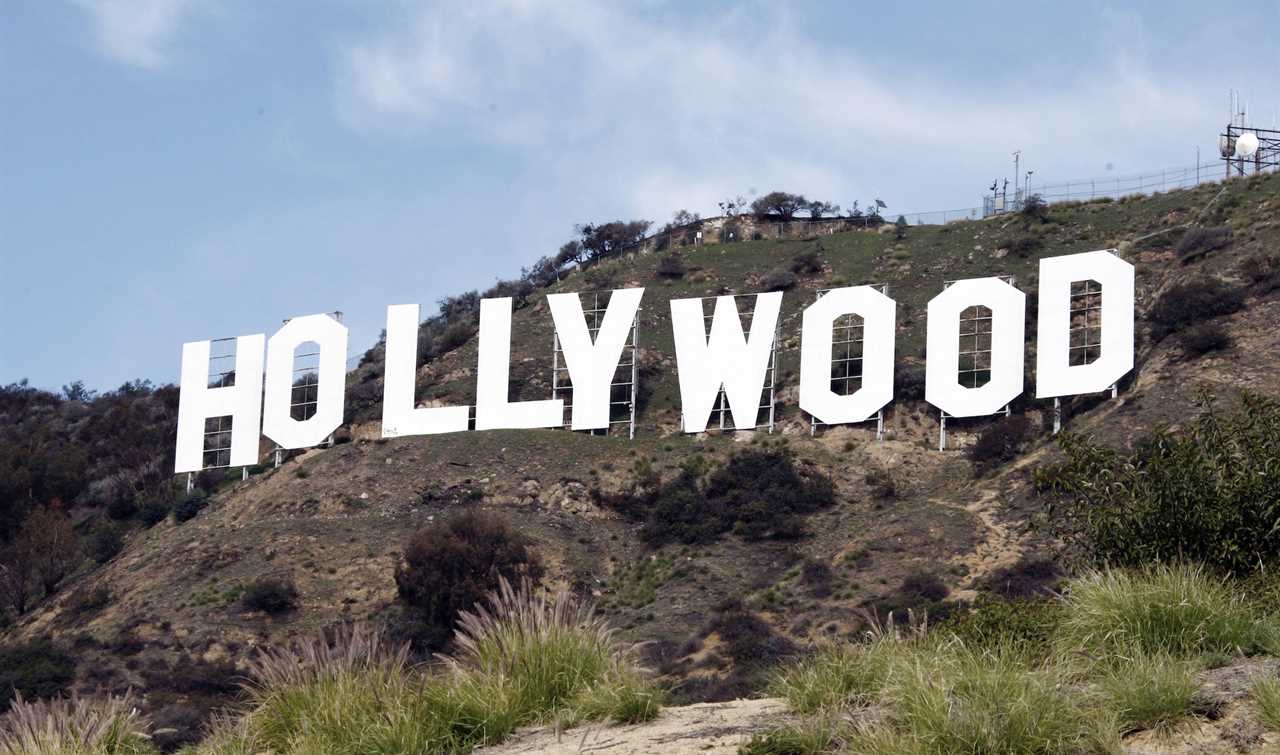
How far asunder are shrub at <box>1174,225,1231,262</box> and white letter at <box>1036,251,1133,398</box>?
11.1 meters

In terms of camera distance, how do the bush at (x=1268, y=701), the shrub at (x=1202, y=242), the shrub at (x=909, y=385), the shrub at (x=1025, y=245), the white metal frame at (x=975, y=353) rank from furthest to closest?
the shrub at (x=1025, y=245) < the shrub at (x=1202, y=242) < the shrub at (x=909, y=385) < the white metal frame at (x=975, y=353) < the bush at (x=1268, y=701)

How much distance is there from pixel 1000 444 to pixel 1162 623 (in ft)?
134

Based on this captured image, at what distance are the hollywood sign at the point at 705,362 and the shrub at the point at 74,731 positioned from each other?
135 feet

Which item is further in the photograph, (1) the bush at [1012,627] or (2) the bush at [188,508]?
(2) the bush at [188,508]

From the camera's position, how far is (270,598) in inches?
1983

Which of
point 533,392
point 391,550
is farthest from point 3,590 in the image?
point 533,392

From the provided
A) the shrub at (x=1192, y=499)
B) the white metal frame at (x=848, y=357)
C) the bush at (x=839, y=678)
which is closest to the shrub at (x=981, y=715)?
the bush at (x=839, y=678)

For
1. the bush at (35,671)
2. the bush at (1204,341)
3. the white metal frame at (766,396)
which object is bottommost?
the bush at (35,671)

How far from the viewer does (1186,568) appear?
48.8 feet

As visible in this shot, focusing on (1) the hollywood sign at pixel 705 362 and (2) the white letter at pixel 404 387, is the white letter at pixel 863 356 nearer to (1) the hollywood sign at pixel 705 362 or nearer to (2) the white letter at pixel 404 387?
(1) the hollywood sign at pixel 705 362

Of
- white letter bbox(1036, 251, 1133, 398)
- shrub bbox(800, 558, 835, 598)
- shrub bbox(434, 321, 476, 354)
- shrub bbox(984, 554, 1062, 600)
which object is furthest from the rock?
shrub bbox(434, 321, 476, 354)

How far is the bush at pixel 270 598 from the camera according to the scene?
5025 centimetres

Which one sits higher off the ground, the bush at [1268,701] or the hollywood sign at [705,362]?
the hollywood sign at [705,362]

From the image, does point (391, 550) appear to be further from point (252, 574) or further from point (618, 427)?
point (618, 427)
